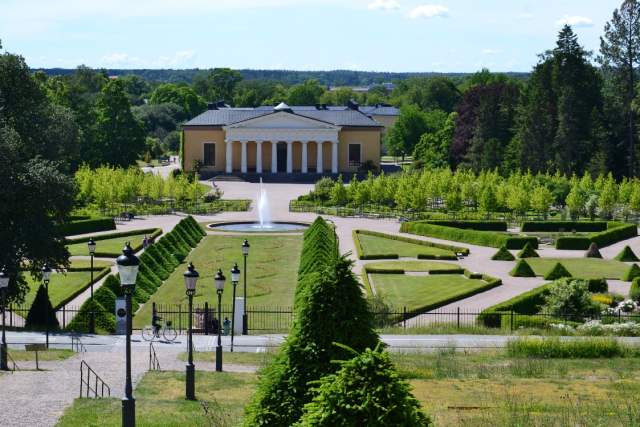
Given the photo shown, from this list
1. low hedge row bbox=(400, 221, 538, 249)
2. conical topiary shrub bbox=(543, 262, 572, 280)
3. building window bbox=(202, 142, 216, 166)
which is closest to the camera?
conical topiary shrub bbox=(543, 262, 572, 280)

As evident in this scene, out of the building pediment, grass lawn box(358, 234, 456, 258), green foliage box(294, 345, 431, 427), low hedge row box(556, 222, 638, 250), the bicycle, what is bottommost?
the bicycle

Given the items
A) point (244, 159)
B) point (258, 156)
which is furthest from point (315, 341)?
point (244, 159)

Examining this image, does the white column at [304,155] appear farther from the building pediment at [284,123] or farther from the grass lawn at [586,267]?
the grass lawn at [586,267]

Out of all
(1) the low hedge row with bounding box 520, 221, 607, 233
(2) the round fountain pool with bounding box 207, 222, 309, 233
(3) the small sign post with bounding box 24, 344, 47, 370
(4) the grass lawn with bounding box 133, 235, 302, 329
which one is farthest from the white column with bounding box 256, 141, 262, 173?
(3) the small sign post with bounding box 24, 344, 47, 370

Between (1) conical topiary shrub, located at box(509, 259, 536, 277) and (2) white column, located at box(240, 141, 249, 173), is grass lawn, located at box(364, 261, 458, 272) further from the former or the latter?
(2) white column, located at box(240, 141, 249, 173)

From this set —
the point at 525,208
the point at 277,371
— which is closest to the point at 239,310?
the point at 277,371

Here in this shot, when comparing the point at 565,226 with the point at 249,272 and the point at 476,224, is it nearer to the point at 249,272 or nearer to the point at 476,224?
the point at 476,224

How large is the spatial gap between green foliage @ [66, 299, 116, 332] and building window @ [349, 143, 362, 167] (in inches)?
3186

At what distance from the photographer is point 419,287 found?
133ft

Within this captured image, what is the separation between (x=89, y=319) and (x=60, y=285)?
1001 cm

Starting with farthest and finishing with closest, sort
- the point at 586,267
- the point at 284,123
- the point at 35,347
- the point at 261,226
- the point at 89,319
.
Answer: the point at 284,123
the point at 261,226
the point at 586,267
the point at 89,319
the point at 35,347

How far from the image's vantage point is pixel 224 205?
7512 cm

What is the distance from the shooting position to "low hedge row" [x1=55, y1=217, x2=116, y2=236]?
58.2m

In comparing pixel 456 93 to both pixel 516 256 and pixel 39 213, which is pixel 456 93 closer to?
pixel 516 256
